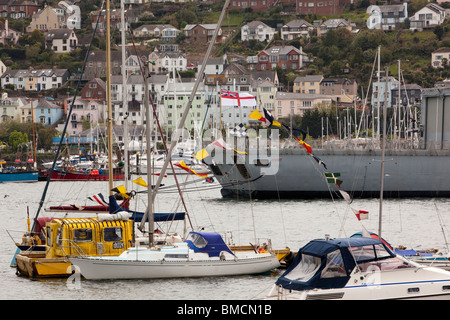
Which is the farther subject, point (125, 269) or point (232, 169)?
point (232, 169)

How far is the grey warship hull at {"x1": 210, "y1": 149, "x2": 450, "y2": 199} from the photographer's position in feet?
245

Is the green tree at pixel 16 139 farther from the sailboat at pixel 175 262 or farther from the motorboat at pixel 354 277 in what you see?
the motorboat at pixel 354 277

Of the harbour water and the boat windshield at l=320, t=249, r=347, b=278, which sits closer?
the boat windshield at l=320, t=249, r=347, b=278

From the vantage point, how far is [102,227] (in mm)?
36875

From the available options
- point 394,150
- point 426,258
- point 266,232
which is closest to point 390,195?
point 394,150

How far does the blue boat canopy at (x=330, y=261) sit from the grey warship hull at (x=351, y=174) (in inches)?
1806

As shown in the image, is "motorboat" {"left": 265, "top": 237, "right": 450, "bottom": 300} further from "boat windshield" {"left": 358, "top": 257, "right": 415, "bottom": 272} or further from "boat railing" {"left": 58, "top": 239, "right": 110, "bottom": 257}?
"boat railing" {"left": 58, "top": 239, "right": 110, "bottom": 257}

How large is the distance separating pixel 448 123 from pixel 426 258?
4869 centimetres

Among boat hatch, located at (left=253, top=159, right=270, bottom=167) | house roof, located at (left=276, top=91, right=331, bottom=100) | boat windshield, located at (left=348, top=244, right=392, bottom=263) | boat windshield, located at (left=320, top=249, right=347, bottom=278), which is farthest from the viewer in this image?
house roof, located at (left=276, top=91, right=331, bottom=100)

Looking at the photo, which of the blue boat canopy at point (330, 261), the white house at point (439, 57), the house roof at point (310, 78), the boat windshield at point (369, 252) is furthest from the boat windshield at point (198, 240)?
the white house at point (439, 57)

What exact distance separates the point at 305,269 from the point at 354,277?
154 centimetres

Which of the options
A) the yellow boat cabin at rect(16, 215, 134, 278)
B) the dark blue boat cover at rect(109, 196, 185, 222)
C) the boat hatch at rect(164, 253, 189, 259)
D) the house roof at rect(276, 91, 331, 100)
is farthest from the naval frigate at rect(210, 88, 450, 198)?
the house roof at rect(276, 91, 331, 100)

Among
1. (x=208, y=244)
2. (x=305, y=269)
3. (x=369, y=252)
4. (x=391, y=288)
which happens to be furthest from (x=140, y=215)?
(x=391, y=288)
